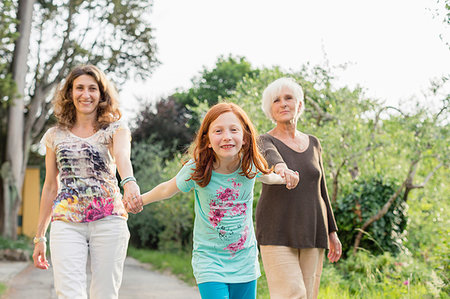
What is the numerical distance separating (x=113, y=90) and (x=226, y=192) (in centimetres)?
113

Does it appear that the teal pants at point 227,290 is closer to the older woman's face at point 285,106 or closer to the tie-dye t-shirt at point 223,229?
the tie-dye t-shirt at point 223,229

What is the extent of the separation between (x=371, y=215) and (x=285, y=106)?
4761mm

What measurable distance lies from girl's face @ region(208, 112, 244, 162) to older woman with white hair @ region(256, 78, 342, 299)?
475 millimetres

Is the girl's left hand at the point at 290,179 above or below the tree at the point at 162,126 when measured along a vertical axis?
below

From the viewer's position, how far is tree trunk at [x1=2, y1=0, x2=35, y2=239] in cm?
1425

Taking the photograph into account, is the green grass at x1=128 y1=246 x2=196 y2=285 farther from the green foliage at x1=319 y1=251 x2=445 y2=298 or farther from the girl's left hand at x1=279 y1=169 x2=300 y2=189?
the girl's left hand at x1=279 y1=169 x2=300 y2=189

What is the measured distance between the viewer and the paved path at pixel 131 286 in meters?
7.54

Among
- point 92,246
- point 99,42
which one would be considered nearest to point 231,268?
point 92,246

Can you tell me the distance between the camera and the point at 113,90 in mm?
3656

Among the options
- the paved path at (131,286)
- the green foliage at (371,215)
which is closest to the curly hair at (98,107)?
the paved path at (131,286)

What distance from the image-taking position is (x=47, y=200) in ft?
11.6

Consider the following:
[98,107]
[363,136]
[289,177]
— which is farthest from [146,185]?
[289,177]

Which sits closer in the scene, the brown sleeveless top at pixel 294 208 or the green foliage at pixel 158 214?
the brown sleeveless top at pixel 294 208

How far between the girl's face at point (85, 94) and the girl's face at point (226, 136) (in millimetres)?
850
